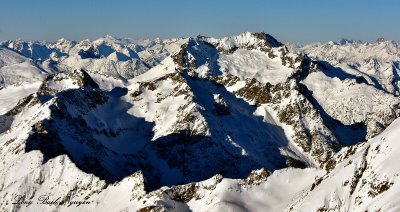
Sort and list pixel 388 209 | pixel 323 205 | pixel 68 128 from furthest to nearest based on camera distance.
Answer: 1. pixel 68 128
2. pixel 323 205
3. pixel 388 209

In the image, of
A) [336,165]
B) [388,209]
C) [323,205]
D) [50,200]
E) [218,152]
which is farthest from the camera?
[218,152]

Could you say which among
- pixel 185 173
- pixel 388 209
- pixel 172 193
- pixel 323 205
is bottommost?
pixel 185 173

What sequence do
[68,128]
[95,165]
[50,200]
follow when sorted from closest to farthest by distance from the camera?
[50,200] < [95,165] < [68,128]

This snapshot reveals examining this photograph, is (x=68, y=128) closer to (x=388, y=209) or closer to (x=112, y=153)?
(x=112, y=153)

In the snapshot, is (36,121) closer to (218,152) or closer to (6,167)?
(6,167)

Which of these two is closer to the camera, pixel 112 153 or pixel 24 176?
pixel 24 176

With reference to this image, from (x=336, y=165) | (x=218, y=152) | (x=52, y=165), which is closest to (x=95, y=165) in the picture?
(x=52, y=165)

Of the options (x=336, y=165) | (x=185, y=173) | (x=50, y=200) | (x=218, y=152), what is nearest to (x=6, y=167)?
(x=50, y=200)

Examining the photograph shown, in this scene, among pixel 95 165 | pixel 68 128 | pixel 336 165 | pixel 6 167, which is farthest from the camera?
pixel 68 128

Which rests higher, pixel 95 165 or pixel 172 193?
pixel 172 193
